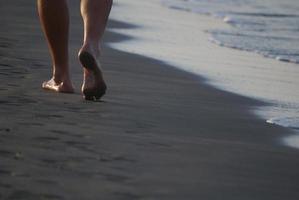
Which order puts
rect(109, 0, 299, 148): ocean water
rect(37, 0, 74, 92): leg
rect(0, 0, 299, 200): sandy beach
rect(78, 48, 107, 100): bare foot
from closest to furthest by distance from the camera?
rect(0, 0, 299, 200): sandy beach, rect(78, 48, 107, 100): bare foot, rect(37, 0, 74, 92): leg, rect(109, 0, 299, 148): ocean water

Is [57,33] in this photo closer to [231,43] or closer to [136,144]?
[136,144]

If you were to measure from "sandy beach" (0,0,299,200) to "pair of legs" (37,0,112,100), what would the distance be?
8 centimetres

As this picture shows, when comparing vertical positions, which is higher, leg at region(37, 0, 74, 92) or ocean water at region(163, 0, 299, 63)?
leg at region(37, 0, 74, 92)

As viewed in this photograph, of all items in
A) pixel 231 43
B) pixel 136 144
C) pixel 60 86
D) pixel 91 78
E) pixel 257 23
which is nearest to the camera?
pixel 136 144

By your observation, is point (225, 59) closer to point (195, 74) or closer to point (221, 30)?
point (195, 74)

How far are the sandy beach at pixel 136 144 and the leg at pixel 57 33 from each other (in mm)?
85

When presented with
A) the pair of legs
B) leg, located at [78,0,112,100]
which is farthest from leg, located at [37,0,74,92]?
leg, located at [78,0,112,100]

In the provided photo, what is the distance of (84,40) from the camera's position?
194 inches

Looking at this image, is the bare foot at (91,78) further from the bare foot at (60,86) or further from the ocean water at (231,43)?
the ocean water at (231,43)

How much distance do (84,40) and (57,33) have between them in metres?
0.21

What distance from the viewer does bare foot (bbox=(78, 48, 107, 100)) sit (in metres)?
4.78

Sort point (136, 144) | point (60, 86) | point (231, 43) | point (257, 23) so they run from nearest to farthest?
point (136, 144) < point (60, 86) < point (231, 43) < point (257, 23)

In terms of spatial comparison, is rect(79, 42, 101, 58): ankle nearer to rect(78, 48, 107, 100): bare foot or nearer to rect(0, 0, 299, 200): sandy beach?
rect(78, 48, 107, 100): bare foot

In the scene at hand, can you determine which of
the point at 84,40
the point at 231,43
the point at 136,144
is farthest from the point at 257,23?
the point at 136,144
